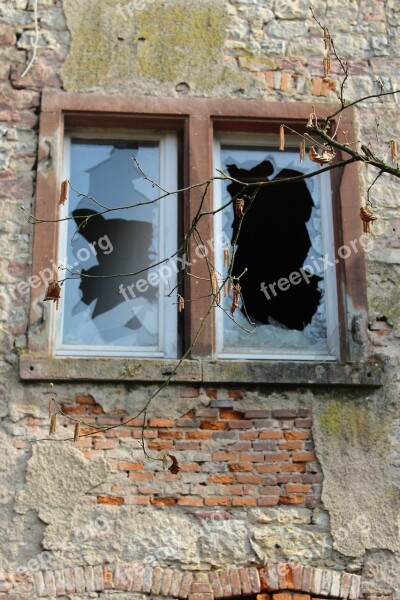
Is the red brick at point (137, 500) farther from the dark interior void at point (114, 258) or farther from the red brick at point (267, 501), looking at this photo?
the dark interior void at point (114, 258)

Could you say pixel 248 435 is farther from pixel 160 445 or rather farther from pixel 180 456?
pixel 160 445

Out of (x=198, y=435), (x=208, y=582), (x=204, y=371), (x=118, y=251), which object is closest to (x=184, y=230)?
(x=118, y=251)

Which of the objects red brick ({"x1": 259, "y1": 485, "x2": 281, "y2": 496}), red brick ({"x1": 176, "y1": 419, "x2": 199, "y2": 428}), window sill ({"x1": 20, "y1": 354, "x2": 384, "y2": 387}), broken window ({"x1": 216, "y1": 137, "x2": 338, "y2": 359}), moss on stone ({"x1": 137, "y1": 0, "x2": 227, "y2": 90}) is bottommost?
red brick ({"x1": 259, "y1": 485, "x2": 281, "y2": 496})

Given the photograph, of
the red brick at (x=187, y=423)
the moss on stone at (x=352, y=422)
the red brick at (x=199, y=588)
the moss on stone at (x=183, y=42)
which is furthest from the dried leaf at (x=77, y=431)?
the moss on stone at (x=183, y=42)

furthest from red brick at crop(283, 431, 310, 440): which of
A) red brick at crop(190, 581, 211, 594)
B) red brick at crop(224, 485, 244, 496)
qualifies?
red brick at crop(190, 581, 211, 594)

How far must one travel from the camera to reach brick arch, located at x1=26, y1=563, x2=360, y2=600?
543cm

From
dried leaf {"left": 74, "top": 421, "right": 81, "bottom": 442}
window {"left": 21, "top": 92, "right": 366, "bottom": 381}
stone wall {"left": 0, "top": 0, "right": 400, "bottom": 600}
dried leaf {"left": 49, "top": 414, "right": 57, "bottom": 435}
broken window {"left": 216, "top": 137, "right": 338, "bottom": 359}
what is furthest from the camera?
broken window {"left": 216, "top": 137, "right": 338, "bottom": 359}

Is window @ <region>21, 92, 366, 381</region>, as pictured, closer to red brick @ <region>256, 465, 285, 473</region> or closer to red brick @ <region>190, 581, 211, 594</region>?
red brick @ <region>256, 465, 285, 473</region>

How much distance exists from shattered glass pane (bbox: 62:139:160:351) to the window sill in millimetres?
336

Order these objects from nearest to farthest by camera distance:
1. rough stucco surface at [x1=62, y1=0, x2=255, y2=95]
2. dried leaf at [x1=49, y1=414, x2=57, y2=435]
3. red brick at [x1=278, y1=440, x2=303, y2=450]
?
dried leaf at [x1=49, y1=414, x2=57, y2=435]
red brick at [x1=278, y1=440, x2=303, y2=450]
rough stucco surface at [x1=62, y1=0, x2=255, y2=95]

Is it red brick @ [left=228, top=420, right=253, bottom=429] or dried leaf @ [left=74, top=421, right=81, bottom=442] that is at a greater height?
red brick @ [left=228, top=420, right=253, bottom=429]

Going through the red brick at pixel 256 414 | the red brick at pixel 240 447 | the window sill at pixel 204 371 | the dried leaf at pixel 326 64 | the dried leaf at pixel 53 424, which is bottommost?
the red brick at pixel 240 447

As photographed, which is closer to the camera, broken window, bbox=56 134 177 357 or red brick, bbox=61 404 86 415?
red brick, bbox=61 404 86 415

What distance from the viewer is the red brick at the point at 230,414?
5883 millimetres
